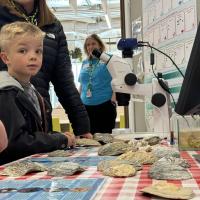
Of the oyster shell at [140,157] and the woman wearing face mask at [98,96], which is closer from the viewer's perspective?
the oyster shell at [140,157]

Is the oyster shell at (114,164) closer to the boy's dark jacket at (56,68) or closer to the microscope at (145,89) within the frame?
the microscope at (145,89)

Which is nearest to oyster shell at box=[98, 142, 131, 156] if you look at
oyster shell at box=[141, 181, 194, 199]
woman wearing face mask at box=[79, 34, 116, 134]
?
oyster shell at box=[141, 181, 194, 199]

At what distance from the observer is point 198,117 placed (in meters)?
1.25

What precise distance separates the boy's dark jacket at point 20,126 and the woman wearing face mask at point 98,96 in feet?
5.89

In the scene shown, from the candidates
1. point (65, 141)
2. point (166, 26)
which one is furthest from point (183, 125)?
point (166, 26)

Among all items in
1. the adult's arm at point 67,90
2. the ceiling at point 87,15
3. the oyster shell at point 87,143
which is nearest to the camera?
the oyster shell at point 87,143

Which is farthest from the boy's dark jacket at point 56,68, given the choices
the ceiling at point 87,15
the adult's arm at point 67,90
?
the ceiling at point 87,15

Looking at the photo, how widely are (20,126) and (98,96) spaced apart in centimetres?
205

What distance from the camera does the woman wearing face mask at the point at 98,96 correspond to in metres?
3.16

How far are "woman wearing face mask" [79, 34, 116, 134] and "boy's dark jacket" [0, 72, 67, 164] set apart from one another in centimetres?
179

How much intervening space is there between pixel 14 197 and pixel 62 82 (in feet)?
4.15

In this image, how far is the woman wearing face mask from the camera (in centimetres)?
316

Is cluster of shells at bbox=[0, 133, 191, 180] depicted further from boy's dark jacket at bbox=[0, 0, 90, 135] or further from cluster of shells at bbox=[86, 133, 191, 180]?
boy's dark jacket at bbox=[0, 0, 90, 135]

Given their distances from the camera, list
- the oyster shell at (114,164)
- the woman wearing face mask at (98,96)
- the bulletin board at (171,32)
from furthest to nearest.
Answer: the woman wearing face mask at (98,96)
the bulletin board at (171,32)
the oyster shell at (114,164)
